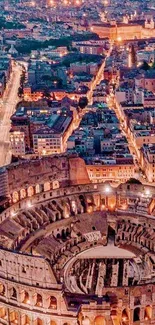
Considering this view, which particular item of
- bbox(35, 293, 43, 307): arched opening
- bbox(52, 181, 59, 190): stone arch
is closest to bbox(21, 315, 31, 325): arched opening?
bbox(35, 293, 43, 307): arched opening

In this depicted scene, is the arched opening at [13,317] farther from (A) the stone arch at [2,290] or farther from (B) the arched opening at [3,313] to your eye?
(A) the stone arch at [2,290]

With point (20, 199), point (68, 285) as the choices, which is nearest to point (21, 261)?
point (68, 285)

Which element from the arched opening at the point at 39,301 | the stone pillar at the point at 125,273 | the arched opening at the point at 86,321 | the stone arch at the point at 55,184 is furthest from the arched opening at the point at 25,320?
the stone arch at the point at 55,184

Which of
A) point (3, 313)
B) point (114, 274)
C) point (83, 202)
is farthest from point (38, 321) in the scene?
point (83, 202)

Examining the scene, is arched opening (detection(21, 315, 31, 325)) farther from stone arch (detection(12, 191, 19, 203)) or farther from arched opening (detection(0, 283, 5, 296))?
stone arch (detection(12, 191, 19, 203))

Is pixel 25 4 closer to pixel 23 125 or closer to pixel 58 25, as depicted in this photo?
pixel 58 25
